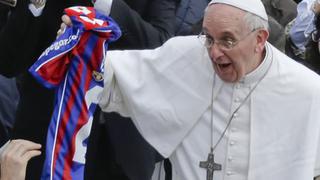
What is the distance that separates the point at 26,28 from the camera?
134 inches

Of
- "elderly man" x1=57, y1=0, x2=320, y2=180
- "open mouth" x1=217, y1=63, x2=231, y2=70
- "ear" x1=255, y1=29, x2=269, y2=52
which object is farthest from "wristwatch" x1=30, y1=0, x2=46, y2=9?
"ear" x1=255, y1=29, x2=269, y2=52

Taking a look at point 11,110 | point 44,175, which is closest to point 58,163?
point 44,175

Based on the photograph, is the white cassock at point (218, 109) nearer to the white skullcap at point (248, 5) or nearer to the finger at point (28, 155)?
the white skullcap at point (248, 5)

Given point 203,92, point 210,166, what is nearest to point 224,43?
point 203,92

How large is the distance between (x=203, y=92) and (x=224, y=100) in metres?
0.11

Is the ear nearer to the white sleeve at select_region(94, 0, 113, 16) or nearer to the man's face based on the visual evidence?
the man's face

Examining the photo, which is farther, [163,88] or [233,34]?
[163,88]

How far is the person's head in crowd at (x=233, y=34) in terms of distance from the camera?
320cm

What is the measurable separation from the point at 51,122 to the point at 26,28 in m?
0.55

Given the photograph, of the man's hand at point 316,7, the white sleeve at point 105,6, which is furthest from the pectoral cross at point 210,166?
the man's hand at point 316,7

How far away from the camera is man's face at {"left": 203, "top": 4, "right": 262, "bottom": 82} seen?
3.19 m

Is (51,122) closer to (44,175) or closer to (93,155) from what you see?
(44,175)

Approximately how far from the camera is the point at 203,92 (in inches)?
138

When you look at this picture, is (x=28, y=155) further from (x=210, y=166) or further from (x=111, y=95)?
(x=210, y=166)
